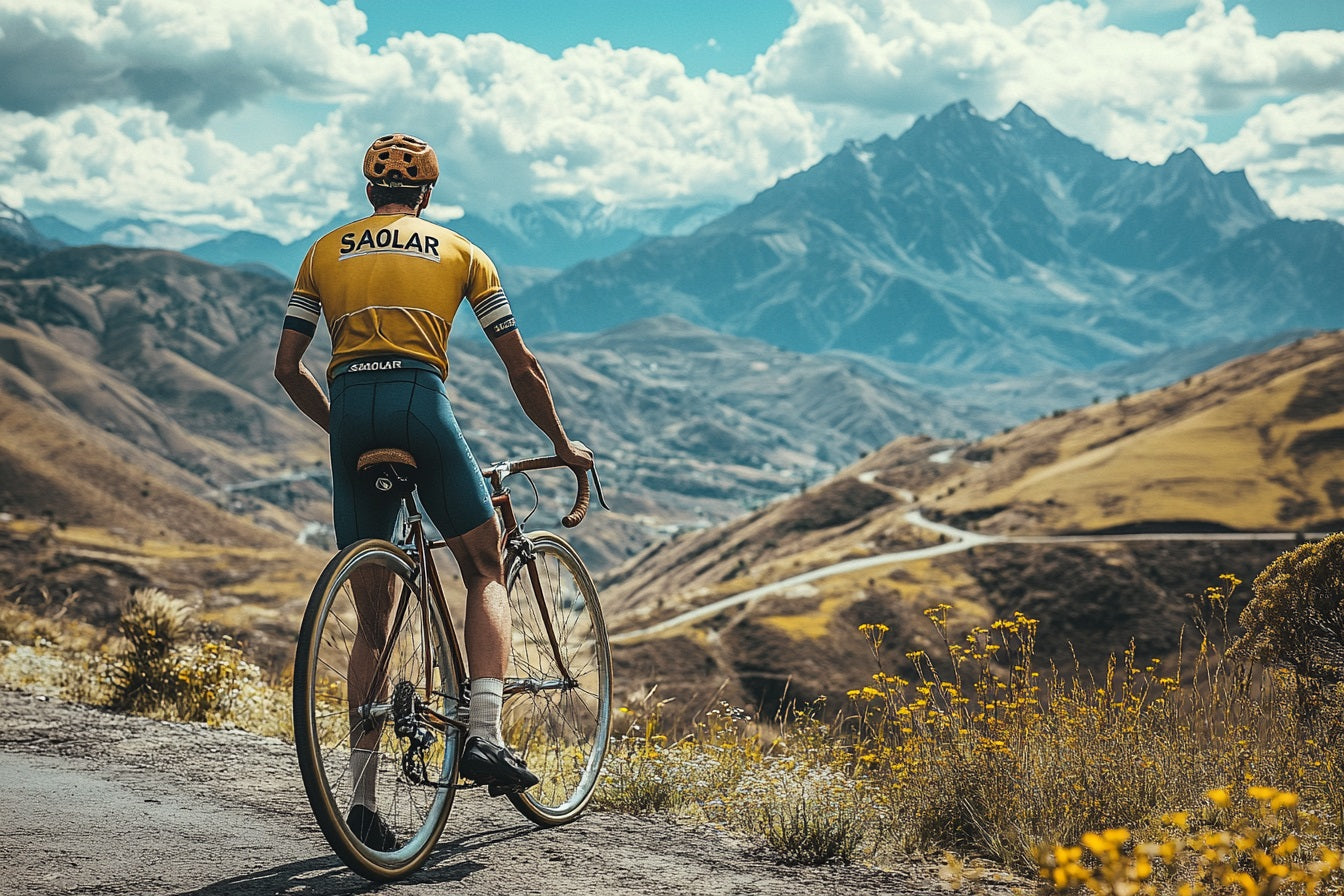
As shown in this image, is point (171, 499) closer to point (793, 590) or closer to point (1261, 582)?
point (793, 590)

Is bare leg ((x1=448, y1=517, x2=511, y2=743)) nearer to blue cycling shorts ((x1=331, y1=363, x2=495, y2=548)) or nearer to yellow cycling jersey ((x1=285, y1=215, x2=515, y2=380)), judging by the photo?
blue cycling shorts ((x1=331, y1=363, x2=495, y2=548))

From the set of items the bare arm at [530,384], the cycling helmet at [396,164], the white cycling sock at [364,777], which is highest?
the cycling helmet at [396,164]

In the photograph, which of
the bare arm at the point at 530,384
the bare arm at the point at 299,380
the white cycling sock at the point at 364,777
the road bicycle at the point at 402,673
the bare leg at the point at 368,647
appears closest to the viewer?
the road bicycle at the point at 402,673

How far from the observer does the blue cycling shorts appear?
15.3 ft

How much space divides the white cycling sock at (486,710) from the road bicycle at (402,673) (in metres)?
0.14

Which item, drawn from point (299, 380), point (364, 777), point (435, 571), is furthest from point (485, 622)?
point (299, 380)

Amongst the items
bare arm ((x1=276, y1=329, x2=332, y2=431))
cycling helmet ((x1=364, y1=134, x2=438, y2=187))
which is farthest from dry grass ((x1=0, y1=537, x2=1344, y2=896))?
cycling helmet ((x1=364, y1=134, x2=438, y2=187))

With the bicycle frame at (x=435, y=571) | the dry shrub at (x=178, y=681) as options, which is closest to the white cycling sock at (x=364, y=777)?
the bicycle frame at (x=435, y=571)

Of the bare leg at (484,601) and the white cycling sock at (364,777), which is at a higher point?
the bare leg at (484,601)

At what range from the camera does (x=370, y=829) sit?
4504mm

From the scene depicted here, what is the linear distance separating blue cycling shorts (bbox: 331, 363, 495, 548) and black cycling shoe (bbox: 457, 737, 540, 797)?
94 centimetres

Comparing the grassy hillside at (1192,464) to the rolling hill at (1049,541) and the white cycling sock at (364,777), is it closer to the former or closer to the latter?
the rolling hill at (1049,541)

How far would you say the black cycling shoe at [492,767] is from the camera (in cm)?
462

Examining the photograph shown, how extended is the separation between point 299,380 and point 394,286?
90cm
